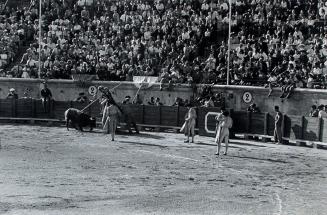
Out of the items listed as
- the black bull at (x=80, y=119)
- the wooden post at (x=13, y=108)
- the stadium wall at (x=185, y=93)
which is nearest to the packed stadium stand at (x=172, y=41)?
the stadium wall at (x=185, y=93)

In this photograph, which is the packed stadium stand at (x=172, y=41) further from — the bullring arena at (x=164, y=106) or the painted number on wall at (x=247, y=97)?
the painted number on wall at (x=247, y=97)

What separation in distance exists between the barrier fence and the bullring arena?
0.05 metres

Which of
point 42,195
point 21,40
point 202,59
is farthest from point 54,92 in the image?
point 42,195

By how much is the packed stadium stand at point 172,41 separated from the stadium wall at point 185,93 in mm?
355

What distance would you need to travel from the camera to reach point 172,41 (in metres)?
30.2

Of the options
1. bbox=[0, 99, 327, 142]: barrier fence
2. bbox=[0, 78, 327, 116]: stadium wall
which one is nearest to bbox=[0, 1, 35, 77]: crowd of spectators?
bbox=[0, 78, 327, 116]: stadium wall

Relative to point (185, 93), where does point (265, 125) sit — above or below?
below

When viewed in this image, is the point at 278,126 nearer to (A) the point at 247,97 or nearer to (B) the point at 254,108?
(B) the point at 254,108

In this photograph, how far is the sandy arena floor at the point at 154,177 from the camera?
12539 mm

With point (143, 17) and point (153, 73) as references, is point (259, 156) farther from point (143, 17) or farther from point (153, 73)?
point (143, 17)

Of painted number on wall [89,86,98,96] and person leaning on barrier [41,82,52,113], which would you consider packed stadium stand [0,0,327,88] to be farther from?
person leaning on barrier [41,82,52,113]

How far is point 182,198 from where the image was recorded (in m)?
13.3

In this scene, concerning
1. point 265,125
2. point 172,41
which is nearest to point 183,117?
point 265,125

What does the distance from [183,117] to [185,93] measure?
1828 mm
